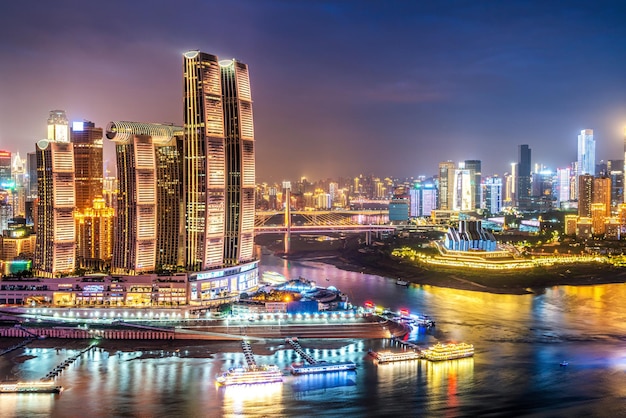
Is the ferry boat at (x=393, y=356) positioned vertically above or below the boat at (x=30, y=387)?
above

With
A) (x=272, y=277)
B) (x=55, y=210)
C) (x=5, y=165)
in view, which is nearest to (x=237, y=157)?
(x=55, y=210)

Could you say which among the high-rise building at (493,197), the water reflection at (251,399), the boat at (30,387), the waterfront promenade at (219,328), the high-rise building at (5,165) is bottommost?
the water reflection at (251,399)

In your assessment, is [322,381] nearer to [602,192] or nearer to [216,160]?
[216,160]

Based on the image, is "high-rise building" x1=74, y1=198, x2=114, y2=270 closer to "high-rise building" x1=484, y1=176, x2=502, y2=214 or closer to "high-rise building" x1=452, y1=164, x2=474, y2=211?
"high-rise building" x1=452, y1=164, x2=474, y2=211

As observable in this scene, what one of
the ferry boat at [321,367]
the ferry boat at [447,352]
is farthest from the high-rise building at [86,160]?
the ferry boat at [447,352]

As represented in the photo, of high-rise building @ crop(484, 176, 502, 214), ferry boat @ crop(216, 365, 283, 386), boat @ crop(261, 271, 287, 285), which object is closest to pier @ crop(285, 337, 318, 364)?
ferry boat @ crop(216, 365, 283, 386)

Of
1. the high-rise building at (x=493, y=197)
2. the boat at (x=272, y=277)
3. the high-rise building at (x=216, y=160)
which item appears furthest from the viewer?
the high-rise building at (x=493, y=197)

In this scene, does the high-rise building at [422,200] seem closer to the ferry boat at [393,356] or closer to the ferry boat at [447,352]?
the ferry boat at [447,352]
